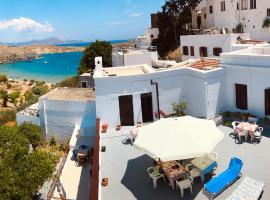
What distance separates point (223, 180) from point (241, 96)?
8.22 metres

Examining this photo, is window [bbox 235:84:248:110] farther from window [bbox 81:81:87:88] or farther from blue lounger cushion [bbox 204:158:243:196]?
window [bbox 81:81:87:88]

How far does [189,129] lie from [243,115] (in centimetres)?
708

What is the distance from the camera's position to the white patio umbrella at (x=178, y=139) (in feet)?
40.5

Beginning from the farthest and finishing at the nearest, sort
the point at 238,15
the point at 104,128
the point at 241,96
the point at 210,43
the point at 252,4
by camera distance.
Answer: the point at 238,15
the point at 252,4
the point at 210,43
the point at 104,128
the point at 241,96

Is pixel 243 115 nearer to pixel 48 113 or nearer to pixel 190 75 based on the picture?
pixel 190 75

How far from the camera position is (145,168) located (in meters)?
15.0

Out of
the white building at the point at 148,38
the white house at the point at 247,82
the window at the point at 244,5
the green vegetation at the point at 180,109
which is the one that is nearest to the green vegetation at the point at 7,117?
the green vegetation at the point at 180,109

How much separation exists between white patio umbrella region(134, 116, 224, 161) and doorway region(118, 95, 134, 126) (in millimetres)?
6399

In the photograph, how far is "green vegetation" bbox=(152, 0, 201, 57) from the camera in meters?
54.5

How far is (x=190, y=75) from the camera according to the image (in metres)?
20.4

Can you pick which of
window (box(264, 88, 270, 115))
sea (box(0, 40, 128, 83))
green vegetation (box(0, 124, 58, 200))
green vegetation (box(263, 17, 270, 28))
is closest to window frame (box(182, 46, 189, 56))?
green vegetation (box(263, 17, 270, 28))

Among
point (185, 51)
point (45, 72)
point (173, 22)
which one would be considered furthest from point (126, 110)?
point (45, 72)

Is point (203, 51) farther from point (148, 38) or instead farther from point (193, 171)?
point (193, 171)

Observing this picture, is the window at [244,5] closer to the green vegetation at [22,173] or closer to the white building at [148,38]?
the white building at [148,38]
